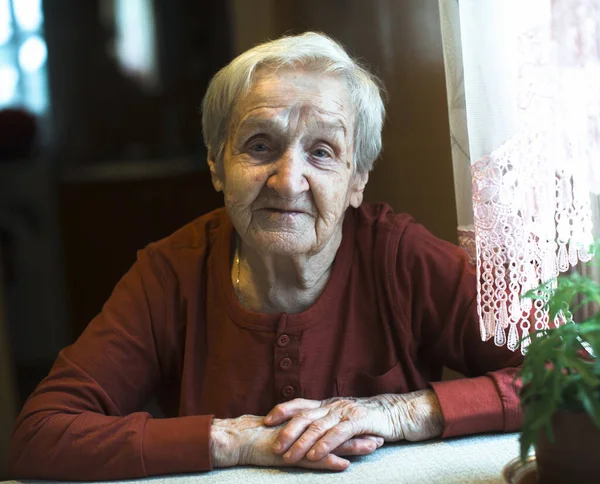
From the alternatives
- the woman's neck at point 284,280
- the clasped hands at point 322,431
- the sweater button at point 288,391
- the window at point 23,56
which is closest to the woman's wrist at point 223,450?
the clasped hands at point 322,431

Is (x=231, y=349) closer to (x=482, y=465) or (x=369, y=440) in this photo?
(x=369, y=440)

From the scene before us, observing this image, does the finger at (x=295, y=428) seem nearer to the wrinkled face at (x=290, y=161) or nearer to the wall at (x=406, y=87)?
the wrinkled face at (x=290, y=161)

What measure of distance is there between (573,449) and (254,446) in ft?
1.86

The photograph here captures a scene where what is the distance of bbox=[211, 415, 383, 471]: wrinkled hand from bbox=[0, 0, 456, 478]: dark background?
108 centimetres

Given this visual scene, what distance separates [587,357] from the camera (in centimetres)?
102

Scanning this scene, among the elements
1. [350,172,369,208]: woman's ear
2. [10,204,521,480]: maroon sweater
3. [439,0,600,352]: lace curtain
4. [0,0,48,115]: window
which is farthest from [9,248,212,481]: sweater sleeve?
[0,0,48,115]: window

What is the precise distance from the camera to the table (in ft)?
4.00

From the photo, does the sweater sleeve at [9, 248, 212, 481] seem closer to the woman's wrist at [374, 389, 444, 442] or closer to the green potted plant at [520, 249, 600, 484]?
the woman's wrist at [374, 389, 444, 442]

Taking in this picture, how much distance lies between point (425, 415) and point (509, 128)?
1.73ft

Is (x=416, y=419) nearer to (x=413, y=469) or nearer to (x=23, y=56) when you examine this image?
(x=413, y=469)

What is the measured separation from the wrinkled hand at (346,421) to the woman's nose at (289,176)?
40 centimetres

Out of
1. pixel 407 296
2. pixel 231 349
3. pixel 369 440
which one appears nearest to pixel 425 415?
pixel 369 440

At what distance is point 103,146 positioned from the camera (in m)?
2.52

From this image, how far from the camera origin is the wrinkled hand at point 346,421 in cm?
131
